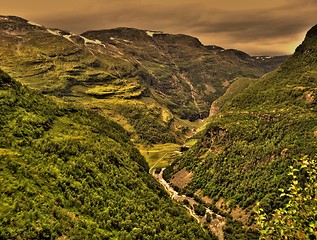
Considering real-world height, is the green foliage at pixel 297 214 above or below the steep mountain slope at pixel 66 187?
above

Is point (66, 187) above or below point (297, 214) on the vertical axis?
below

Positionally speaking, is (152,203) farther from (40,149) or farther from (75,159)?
(40,149)

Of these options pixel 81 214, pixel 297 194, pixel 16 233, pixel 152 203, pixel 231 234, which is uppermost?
pixel 297 194

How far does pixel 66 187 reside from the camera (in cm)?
12912

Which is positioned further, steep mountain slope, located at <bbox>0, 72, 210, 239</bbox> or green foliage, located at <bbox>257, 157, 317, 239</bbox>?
steep mountain slope, located at <bbox>0, 72, 210, 239</bbox>

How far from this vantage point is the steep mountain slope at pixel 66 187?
10262cm

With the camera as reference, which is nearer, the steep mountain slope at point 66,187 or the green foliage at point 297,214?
the green foliage at point 297,214

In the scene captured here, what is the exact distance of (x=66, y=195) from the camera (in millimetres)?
126000

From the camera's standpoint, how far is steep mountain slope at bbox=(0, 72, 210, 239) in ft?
337

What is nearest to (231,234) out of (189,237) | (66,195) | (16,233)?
(189,237)

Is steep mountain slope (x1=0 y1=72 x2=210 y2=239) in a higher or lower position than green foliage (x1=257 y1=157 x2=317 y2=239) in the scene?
lower

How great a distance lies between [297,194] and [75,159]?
13772 cm

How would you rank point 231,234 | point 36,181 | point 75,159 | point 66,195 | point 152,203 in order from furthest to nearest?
1. point 231,234
2. point 152,203
3. point 75,159
4. point 66,195
5. point 36,181

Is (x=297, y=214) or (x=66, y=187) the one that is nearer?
(x=297, y=214)
